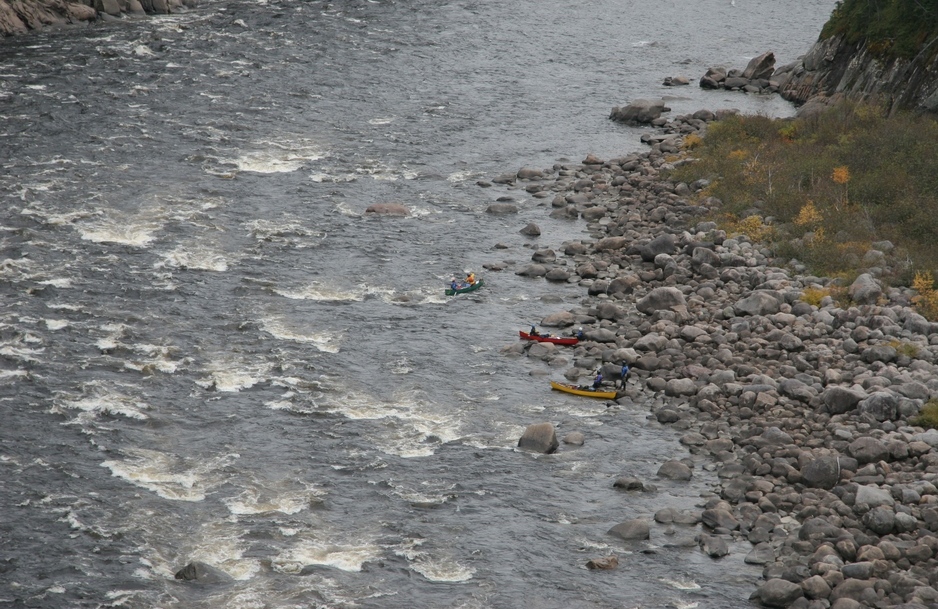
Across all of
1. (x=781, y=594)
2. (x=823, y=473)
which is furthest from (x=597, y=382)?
(x=781, y=594)

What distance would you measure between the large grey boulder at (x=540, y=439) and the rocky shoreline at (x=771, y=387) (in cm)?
4

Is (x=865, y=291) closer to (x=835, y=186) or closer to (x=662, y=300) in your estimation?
(x=662, y=300)

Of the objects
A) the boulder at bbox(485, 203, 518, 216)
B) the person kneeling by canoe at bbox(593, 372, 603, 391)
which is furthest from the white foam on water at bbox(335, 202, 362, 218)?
the person kneeling by canoe at bbox(593, 372, 603, 391)

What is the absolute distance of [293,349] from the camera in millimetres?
32625

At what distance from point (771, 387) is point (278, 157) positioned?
27.7 m

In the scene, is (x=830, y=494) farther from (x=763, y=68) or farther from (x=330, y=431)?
(x=763, y=68)

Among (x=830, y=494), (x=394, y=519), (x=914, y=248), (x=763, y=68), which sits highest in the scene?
(x=763, y=68)

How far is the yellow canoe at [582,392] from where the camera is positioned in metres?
30.6

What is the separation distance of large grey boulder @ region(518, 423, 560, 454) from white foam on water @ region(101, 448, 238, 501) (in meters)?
7.67

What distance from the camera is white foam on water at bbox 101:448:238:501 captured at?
25203 mm

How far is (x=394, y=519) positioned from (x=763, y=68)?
48.6 m

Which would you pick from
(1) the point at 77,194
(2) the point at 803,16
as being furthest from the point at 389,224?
(2) the point at 803,16

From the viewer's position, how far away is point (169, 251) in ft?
125

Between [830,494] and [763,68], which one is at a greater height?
[763,68]
